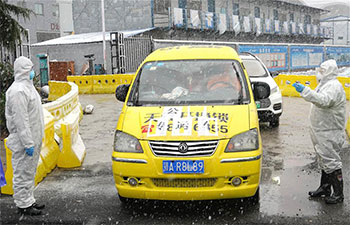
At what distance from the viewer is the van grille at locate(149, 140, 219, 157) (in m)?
4.66

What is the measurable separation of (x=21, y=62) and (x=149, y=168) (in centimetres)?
190

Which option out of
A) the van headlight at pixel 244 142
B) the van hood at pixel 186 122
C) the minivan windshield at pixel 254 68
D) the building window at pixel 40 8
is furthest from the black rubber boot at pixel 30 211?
the building window at pixel 40 8

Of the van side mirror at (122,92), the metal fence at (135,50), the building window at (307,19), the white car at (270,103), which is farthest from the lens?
the building window at (307,19)

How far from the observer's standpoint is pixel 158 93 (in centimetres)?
575

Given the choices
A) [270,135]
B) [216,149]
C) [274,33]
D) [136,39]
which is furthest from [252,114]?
[274,33]

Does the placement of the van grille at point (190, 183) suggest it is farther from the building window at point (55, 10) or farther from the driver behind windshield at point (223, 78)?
the building window at point (55, 10)

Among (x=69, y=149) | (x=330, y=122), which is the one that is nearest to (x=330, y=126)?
(x=330, y=122)

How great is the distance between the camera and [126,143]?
4.92m

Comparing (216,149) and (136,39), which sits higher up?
(136,39)

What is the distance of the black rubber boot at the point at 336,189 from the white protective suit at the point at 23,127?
11.4ft

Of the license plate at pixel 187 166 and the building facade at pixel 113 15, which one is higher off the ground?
the building facade at pixel 113 15

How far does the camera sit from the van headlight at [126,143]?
15.8ft

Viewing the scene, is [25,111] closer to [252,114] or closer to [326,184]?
[252,114]

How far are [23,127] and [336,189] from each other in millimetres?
3696
